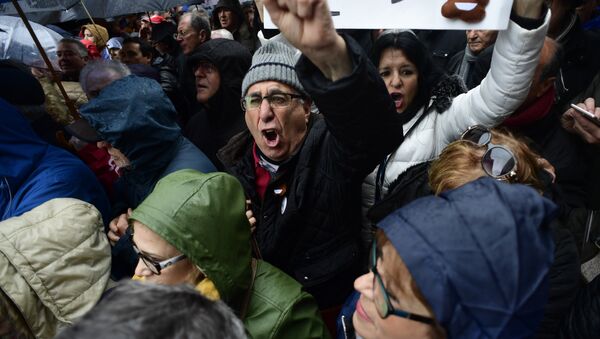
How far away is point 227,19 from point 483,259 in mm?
5617

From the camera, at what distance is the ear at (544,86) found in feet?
6.54

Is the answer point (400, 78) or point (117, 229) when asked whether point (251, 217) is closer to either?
point (117, 229)

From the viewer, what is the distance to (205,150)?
10.7 feet

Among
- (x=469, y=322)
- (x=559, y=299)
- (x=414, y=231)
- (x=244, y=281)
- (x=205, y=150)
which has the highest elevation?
(x=414, y=231)

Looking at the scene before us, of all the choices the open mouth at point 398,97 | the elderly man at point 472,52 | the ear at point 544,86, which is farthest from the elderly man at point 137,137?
the elderly man at point 472,52

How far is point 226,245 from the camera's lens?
4.73 feet

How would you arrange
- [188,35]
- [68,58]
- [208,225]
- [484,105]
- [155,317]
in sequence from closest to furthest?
[155,317] → [208,225] → [484,105] → [68,58] → [188,35]

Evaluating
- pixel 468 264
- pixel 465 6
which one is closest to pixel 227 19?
pixel 465 6

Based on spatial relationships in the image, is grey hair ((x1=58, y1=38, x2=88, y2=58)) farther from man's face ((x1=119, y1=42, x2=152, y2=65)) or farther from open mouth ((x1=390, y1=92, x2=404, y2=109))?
open mouth ((x1=390, y1=92, x2=404, y2=109))

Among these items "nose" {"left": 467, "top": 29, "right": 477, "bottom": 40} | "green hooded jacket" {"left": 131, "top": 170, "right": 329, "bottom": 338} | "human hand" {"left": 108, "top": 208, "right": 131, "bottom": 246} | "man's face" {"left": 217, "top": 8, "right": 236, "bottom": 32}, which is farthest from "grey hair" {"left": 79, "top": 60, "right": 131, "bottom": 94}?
"man's face" {"left": 217, "top": 8, "right": 236, "bottom": 32}

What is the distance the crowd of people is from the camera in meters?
0.91

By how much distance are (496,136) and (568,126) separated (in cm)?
75

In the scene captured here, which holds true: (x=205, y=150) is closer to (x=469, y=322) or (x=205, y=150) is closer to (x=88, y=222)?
(x=88, y=222)

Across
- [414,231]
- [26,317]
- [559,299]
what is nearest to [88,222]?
[26,317]
